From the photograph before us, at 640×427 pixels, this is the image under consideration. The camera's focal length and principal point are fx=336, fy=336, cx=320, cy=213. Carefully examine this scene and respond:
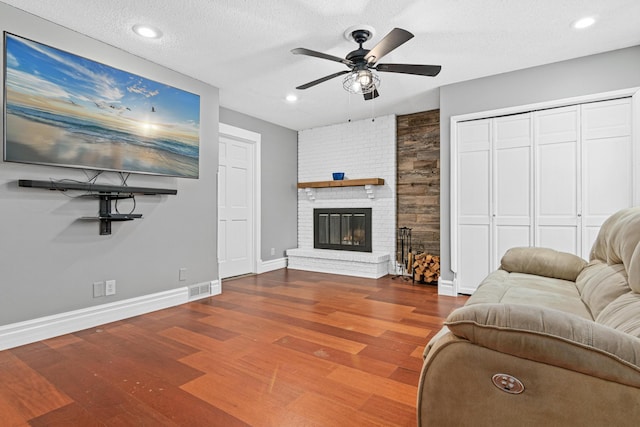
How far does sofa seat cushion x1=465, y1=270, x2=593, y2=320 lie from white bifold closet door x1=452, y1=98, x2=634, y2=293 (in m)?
1.34

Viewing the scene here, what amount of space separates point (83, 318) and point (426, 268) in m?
3.95

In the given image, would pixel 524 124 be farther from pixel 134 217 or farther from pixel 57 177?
pixel 57 177

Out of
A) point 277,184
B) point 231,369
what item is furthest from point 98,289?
Answer: point 277,184

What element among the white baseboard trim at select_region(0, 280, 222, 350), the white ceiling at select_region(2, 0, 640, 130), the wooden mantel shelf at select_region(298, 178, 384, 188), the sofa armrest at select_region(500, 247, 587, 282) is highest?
the white ceiling at select_region(2, 0, 640, 130)

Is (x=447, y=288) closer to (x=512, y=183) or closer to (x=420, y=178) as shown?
(x=512, y=183)

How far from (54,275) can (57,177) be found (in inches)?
31.6

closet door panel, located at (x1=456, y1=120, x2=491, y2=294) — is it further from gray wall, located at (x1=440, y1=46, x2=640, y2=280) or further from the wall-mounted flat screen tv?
the wall-mounted flat screen tv

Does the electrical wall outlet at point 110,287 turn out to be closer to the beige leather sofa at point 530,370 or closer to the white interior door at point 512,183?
the beige leather sofa at point 530,370

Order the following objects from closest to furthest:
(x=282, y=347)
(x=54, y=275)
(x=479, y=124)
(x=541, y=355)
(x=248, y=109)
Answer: (x=541, y=355), (x=282, y=347), (x=54, y=275), (x=479, y=124), (x=248, y=109)

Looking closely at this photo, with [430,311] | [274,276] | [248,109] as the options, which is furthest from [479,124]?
[274,276]

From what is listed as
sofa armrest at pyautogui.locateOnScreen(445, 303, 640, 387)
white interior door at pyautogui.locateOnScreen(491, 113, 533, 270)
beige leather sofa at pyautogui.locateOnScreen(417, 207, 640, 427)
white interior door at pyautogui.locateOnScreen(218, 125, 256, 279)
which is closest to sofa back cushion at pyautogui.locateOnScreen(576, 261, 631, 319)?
beige leather sofa at pyautogui.locateOnScreen(417, 207, 640, 427)

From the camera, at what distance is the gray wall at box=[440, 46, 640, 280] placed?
10.5ft

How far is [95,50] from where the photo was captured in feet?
9.84

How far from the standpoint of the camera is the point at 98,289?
3016mm
